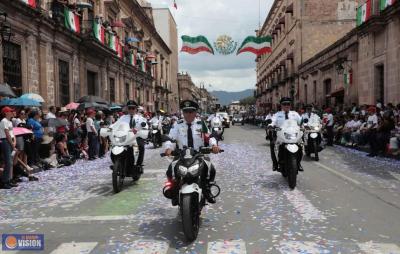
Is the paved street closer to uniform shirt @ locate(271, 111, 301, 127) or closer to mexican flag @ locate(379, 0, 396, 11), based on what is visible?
uniform shirt @ locate(271, 111, 301, 127)

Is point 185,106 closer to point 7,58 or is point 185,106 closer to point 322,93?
point 7,58

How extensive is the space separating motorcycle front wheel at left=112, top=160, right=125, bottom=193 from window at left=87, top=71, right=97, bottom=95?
21.2 m

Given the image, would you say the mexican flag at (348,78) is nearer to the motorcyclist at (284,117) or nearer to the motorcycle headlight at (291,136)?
the motorcyclist at (284,117)

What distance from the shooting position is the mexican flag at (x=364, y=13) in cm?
2374

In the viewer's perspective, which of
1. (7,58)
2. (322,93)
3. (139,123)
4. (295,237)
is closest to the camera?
(295,237)

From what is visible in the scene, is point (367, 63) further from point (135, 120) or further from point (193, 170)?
point (193, 170)

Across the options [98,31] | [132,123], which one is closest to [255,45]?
[98,31]

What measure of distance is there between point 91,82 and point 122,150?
2186cm

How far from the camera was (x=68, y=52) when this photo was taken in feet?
79.6

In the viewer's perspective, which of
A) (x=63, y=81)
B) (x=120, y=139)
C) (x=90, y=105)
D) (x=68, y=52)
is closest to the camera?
(x=120, y=139)

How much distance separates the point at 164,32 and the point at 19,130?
6830 cm

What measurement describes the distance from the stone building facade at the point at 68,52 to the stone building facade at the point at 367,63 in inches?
591

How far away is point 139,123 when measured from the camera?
996cm

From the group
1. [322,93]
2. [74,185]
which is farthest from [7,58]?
[322,93]
